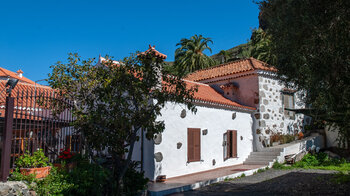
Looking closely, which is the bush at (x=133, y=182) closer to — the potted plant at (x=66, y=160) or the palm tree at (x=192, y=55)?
the potted plant at (x=66, y=160)

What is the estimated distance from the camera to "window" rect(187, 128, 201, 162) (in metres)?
11.3

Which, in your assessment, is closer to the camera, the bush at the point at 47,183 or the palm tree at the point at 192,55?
the bush at the point at 47,183

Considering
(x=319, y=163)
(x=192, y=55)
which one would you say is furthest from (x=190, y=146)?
(x=192, y=55)

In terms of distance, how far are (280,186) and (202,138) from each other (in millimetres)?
3847

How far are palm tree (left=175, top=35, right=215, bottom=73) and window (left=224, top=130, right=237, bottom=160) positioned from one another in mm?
14522

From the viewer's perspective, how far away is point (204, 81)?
17.0 m

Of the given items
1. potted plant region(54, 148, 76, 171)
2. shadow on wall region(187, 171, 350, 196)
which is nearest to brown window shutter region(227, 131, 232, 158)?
shadow on wall region(187, 171, 350, 196)

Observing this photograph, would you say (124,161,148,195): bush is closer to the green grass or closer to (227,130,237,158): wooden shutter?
(227,130,237,158): wooden shutter

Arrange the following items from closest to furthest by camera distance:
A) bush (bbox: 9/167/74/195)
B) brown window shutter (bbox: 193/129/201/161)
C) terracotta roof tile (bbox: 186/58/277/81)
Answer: bush (bbox: 9/167/74/195)
brown window shutter (bbox: 193/129/201/161)
terracotta roof tile (bbox: 186/58/277/81)

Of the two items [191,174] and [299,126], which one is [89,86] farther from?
[299,126]

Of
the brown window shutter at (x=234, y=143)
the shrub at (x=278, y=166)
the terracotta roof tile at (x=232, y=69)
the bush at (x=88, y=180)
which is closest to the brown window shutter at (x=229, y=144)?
the brown window shutter at (x=234, y=143)

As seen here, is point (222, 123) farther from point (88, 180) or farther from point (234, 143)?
point (88, 180)

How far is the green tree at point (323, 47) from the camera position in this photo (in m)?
6.01

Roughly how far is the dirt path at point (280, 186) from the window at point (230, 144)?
236cm
